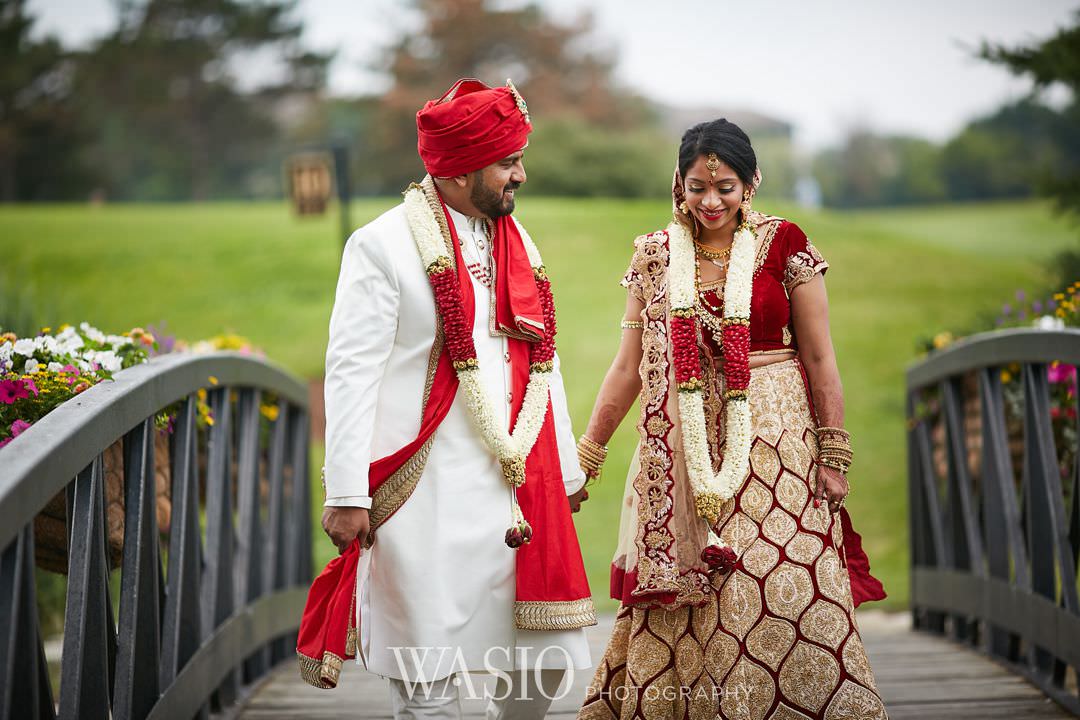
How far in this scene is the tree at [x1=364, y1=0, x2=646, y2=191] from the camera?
85.3 ft

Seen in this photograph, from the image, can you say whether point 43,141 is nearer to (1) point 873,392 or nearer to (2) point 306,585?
(1) point 873,392

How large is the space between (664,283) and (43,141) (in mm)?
25407

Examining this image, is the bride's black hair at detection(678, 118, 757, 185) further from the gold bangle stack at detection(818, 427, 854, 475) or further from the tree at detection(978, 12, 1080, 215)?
the tree at detection(978, 12, 1080, 215)

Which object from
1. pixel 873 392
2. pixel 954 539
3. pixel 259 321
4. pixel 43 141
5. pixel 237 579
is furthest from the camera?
pixel 43 141

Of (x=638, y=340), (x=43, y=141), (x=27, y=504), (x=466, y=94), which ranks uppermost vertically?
(x=43, y=141)

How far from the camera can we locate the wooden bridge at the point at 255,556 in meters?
2.60

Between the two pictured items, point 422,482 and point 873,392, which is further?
point 873,392

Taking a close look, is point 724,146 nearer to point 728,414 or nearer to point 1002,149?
point 728,414

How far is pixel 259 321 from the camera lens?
18.2 metres

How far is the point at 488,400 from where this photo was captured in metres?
3.07

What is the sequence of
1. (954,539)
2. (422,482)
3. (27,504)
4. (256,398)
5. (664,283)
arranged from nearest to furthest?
(27,504), (422,482), (664,283), (256,398), (954,539)

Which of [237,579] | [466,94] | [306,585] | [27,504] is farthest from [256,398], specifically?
[27,504]

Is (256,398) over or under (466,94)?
under

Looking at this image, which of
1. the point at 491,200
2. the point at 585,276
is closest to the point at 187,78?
the point at 585,276
